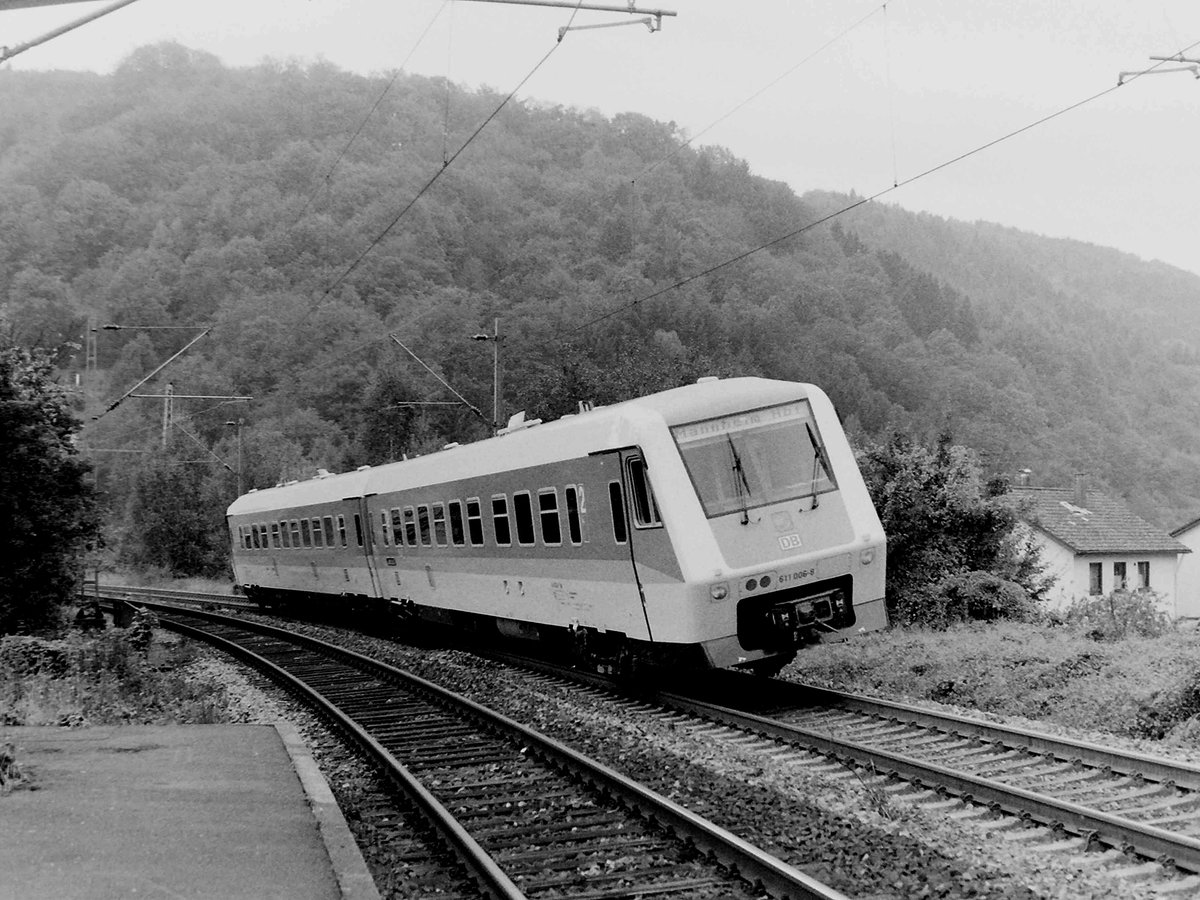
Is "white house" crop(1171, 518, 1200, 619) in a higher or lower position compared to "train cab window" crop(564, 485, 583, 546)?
lower

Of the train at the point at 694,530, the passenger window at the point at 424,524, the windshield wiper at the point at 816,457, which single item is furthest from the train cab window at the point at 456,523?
the windshield wiper at the point at 816,457

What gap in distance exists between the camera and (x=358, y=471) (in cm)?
2475

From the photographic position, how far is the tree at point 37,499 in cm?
1983

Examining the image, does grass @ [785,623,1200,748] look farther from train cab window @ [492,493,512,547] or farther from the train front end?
train cab window @ [492,493,512,547]

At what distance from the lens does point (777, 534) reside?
1256 cm

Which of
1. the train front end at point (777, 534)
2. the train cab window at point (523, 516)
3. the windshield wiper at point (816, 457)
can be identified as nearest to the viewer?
the train front end at point (777, 534)

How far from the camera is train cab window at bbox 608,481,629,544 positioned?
13.1m

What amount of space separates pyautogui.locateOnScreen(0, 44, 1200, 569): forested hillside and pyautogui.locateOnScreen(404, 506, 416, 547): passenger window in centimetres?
2273

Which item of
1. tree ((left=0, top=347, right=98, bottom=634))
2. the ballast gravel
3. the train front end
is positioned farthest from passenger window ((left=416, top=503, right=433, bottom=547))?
the train front end

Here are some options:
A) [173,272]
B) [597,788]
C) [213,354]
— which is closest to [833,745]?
[597,788]

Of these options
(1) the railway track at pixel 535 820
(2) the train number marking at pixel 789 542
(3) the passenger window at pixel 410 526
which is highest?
A: (3) the passenger window at pixel 410 526

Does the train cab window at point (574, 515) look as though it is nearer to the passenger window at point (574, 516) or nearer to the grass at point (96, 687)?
the passenger window at point (574, 516)

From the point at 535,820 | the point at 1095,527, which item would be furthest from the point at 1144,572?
the point at 535,820

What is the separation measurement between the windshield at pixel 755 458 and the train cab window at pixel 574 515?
1.99m
